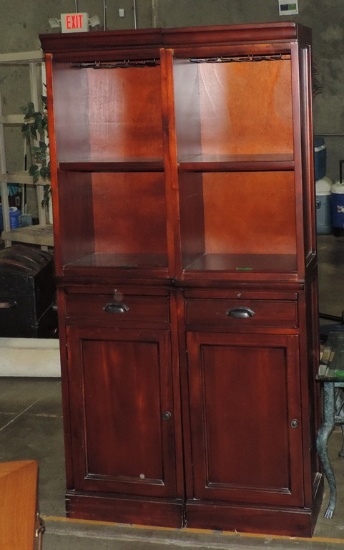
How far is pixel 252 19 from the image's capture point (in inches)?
432

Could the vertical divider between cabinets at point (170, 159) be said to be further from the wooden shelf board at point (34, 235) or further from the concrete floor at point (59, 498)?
the wooden shelf board at point (34, 235)

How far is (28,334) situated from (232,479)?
10.0 feet

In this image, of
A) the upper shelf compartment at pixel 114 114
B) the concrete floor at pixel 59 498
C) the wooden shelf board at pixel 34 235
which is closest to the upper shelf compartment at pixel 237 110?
the upper shelf compartment at pixel 114 114

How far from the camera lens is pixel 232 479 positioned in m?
3.91

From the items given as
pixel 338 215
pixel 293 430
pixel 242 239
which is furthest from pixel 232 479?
pixel 338 215

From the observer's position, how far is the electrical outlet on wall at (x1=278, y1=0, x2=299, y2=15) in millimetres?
10766

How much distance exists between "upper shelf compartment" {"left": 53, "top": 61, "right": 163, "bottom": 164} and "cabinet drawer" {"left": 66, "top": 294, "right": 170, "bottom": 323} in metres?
0.61

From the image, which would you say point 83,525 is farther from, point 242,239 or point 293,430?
point 242,239

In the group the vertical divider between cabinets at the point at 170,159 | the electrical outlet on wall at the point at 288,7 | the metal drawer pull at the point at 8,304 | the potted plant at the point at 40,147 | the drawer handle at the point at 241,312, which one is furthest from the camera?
the electrical outlet on wall at the point at 288,7

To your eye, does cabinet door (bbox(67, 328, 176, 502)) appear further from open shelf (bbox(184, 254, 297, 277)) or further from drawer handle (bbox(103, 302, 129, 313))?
open shelf (bbox(184, 254, 297, 277))

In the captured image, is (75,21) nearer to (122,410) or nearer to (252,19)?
(252,19)

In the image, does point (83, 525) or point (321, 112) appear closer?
point (83, 525)

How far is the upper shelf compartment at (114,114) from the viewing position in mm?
4012

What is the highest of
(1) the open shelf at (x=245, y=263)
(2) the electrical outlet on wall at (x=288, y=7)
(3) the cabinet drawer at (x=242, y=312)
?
(2) the electrical outlet on wall at (x=288, y=7)
